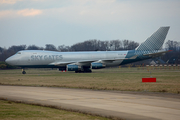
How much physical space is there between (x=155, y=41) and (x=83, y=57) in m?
14.4

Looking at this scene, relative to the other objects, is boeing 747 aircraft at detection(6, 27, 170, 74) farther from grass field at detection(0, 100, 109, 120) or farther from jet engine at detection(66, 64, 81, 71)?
grass field at detection(0, 100, 109, 120)

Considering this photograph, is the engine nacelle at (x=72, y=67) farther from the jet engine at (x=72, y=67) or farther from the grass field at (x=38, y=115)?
the grass field at (x=38, y=115)

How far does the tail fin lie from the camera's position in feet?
166

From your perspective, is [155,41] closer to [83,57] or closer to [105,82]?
[83,57]

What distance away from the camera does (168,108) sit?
1253 centimetres

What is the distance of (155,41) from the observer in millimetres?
50906

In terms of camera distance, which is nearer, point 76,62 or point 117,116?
point 117,116

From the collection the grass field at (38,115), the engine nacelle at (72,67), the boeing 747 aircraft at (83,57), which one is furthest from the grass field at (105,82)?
the grass field at (38,115)

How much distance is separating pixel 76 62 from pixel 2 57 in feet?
211

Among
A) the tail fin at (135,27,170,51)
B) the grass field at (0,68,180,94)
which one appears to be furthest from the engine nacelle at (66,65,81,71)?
the tail fin at (135,27,170,51)

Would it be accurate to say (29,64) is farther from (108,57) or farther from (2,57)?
(2,57)

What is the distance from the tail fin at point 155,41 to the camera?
50.7m

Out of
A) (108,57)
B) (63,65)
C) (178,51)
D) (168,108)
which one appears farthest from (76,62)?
(178,51)

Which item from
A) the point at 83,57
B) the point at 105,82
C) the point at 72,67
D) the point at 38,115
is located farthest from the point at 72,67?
the point at 38,115
